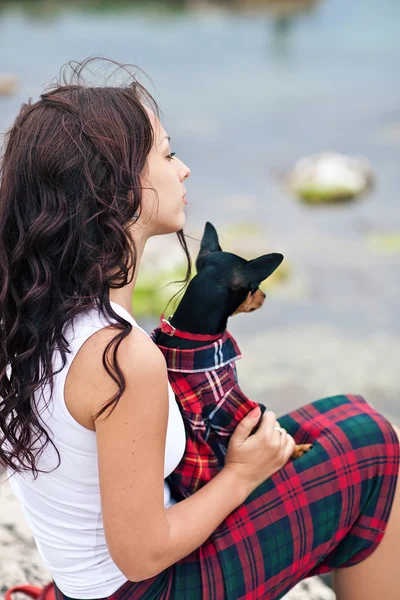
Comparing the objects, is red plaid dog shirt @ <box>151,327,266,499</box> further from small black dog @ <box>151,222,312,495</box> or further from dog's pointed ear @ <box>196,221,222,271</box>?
dog's pointed ear @ <box>196,221,222,271</box>

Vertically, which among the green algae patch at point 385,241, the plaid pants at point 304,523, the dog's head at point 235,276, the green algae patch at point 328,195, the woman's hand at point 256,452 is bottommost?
the green algae patch at point 385,241

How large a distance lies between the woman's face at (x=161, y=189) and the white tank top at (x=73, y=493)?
202 mm

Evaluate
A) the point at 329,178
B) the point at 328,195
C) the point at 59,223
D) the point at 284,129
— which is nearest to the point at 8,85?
the point at 284,129

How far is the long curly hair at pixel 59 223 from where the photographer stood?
1.21 meters

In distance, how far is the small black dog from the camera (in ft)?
4.97

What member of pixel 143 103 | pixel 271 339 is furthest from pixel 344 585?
pixel 271 339

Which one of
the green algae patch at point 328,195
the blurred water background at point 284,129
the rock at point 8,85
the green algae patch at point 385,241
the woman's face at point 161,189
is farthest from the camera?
the rock at point 8,85

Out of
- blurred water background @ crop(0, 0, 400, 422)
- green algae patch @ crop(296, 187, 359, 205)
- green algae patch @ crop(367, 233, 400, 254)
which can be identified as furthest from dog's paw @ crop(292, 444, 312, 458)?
green algae patch @ crop(296, 187, 359, 205)

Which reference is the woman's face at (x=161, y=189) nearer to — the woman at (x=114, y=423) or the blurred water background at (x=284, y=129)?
the woman at (x=114, y=423)

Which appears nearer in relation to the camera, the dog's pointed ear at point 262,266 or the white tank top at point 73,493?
the white tank top at point 73,493

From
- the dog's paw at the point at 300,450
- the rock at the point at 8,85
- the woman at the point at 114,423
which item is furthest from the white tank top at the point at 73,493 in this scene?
the rock at the point at 8,85

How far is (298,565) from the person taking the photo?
143 centimetres

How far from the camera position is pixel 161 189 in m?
1.34

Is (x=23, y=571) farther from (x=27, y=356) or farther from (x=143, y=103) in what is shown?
(x=143, y=103)
